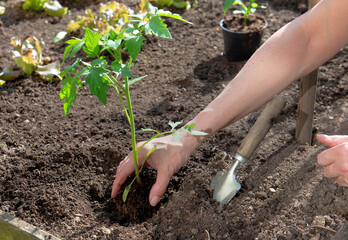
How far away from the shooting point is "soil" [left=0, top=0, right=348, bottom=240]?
70.9 inches

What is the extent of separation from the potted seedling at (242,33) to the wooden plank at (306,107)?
83 centimetres

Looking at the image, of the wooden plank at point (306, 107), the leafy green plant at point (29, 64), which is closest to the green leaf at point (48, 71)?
the leafy green plant at point (29, 64)

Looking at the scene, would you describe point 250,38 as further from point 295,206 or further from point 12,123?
point 12,123

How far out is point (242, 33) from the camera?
2.82m

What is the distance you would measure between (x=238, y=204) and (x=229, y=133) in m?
0.55

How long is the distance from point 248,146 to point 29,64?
1.64m

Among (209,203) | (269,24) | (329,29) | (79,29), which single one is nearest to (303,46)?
(329,29)

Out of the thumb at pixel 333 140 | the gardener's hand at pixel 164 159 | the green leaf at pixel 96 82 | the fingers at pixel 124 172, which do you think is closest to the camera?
the green leaf at pixel 96 82

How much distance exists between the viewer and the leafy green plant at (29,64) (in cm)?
272

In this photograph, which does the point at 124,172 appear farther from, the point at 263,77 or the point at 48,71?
the point at 48,71

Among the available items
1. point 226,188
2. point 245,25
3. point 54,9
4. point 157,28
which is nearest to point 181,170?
point 226,188

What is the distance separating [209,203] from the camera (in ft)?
6.17

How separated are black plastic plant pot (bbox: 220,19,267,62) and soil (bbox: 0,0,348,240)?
7 centimetres

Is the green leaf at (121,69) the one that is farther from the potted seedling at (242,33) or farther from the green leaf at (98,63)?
the potted seedling at (242,33)
